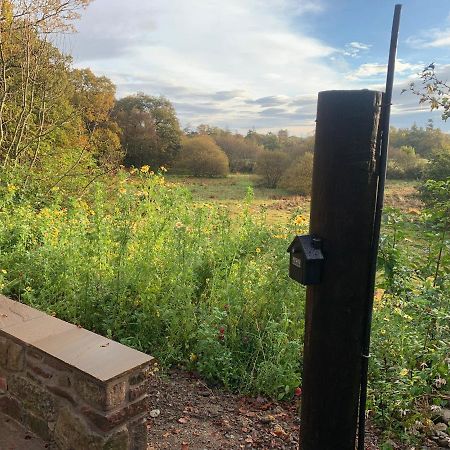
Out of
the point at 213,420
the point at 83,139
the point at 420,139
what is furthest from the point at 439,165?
the point at 83,139

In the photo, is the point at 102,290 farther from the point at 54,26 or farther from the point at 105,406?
the point at 54,26

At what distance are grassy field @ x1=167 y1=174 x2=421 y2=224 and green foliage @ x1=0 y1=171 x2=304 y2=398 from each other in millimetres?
1187

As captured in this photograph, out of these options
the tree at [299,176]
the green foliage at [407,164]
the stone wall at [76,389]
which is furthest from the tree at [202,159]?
the stone wall at [76,389]

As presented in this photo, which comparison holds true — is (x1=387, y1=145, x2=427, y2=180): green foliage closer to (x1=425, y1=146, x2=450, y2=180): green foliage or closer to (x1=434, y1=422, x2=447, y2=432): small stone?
(x1=425, y1=146, x2=450, y2=180): green foliage

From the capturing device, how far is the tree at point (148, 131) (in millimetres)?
11000

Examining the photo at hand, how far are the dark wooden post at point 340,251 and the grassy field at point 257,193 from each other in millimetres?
3287

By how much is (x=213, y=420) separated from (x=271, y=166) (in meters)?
8.68

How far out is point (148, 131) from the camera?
11383 millimetres

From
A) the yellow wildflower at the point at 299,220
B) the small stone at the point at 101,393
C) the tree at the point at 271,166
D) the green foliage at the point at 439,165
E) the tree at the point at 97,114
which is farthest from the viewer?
the tree at the point at 271,166

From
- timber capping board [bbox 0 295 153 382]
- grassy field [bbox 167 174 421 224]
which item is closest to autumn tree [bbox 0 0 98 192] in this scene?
grassy field [bbox 167 174 421 224]

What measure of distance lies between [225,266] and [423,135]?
4.47 meters

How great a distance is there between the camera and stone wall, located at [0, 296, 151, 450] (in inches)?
78.0

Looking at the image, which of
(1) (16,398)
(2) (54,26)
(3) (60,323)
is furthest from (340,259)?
(2) (54,26)

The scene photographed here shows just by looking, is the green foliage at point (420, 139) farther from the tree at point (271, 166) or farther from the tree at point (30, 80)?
the tree at point (30, 80)
